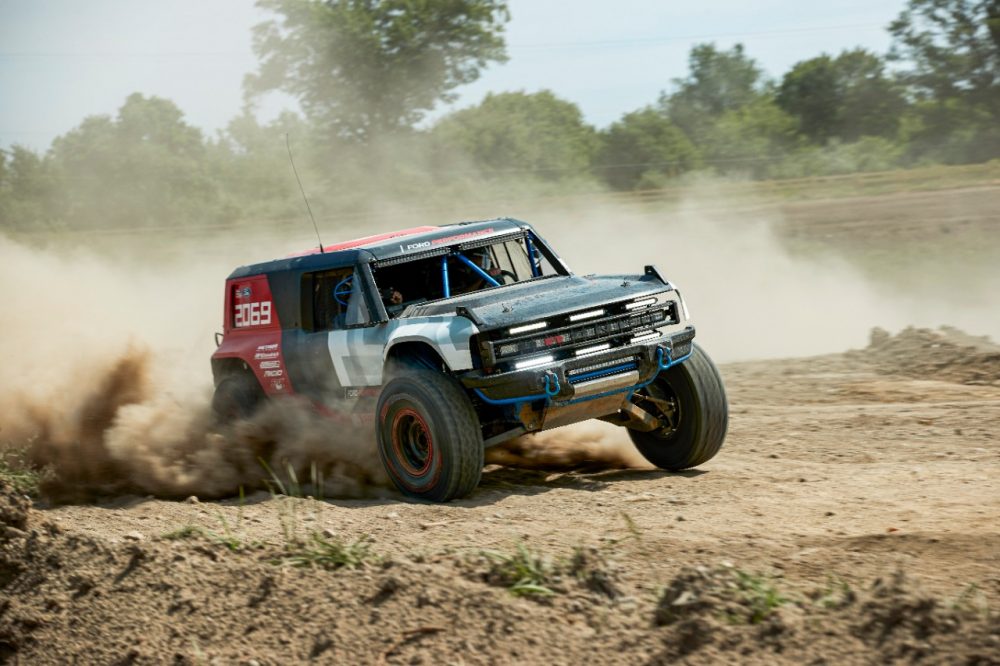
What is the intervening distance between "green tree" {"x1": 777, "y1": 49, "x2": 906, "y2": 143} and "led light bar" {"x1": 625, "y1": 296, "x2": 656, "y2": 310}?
3701 cm

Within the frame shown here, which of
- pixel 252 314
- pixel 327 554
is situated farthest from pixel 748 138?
pixel 327 554

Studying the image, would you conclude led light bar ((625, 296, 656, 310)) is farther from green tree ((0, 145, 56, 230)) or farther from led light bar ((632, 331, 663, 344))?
green tree ((0, 145, 56, 230))

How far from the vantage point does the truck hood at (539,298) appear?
23.8ft

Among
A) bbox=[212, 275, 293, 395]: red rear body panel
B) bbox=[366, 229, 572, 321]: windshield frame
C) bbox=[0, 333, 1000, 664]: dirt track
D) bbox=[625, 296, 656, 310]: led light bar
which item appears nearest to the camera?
bbox=[0, 333, 1000, 664]: dirt track

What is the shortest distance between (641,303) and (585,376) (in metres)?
0.73

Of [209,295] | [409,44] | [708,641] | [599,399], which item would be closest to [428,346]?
[599,399]

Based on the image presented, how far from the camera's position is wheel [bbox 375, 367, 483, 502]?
23.4 feet

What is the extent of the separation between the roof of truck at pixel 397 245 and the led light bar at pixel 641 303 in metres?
1.57

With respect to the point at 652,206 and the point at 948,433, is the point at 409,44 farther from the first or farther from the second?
the point at 948,433

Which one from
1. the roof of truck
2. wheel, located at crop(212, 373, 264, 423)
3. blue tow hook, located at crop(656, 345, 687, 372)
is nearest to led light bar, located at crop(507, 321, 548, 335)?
blue tow hook, located at crop(656, 345, 687, 372)

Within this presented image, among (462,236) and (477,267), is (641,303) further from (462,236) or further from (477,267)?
(462,236)

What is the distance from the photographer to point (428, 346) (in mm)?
7637

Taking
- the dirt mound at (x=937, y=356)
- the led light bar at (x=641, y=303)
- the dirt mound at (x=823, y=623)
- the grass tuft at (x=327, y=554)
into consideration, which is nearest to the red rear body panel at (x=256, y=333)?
the led light bar at (x=641, y=303)

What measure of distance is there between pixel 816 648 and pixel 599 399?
341 centimetres
